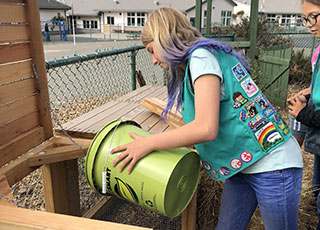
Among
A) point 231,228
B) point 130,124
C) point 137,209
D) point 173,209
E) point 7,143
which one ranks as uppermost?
point 130,124

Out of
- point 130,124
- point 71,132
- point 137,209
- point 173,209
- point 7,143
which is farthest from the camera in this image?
point 137,209

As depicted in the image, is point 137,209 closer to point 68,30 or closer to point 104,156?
point 104,156

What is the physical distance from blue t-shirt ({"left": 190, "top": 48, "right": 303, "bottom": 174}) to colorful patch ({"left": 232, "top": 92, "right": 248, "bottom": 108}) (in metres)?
0.06

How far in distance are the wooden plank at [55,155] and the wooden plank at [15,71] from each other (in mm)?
474

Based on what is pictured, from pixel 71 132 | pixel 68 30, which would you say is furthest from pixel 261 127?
pixel 68 30

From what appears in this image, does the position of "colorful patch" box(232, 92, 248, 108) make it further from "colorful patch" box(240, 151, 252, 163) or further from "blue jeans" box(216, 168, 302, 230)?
"blue jeans" box(216, 168, 302, 230)

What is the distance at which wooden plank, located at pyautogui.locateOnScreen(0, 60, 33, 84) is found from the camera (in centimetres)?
171

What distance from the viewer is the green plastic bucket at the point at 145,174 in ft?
4.62

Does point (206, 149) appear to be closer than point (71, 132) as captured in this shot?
Yes

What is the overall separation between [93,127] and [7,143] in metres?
0.78

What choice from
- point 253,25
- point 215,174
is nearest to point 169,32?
point 215,174

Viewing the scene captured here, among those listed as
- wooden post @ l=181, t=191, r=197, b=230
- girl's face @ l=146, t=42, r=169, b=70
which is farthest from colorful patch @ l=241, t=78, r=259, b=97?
wooden post @ l=181, t=191, r=197, b=230

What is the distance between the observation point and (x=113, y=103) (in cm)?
335

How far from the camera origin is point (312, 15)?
1694 millimetres
